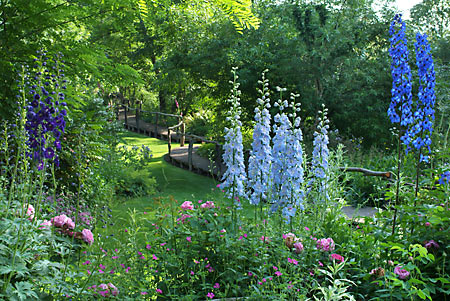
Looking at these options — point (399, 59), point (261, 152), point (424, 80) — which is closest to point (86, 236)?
point (261, 152)

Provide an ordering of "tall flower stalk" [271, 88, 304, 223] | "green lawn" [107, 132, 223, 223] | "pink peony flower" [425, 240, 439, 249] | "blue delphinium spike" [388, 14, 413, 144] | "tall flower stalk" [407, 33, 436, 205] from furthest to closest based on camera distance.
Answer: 1. "green lawn" [107, 132, 223, 223]
2. "tall flower stalk" [407, 33, 436, 205]
3. "blue delphinium spike" [388, 14, 413, 144]
4. "tall flower stalk" [271, 88, 304, 223]
5. "pink peony flower" [425, 240, 439, 249]

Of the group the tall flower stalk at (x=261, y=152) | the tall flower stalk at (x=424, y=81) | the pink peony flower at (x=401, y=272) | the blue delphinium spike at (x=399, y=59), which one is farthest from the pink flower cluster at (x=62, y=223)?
the tall flower stalk at (x=424, y=81)

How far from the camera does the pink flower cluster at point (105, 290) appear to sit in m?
2.79

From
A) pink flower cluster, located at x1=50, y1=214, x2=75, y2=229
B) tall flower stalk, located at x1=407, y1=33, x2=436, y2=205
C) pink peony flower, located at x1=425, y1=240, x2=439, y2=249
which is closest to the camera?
pink flower cluster, located at x1=50, y1=214, x2=75, y2=229

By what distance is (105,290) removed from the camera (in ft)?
9.26

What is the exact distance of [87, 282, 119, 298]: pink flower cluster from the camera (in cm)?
279

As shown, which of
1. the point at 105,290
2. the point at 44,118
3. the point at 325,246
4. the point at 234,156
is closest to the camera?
the point at 44,118

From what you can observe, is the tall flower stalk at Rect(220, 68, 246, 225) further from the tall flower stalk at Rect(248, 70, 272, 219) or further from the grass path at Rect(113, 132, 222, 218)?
the grass path at Rect(113, 132, 222, 218)

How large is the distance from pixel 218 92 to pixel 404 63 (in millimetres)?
10028

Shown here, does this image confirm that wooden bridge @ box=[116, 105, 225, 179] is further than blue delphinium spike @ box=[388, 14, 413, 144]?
Yes

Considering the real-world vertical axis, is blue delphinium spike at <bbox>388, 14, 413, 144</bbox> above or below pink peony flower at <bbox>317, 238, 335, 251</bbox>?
above

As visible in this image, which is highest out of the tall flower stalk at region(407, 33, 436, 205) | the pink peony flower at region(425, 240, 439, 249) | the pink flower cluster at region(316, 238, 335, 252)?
the tall flower stalk at region(407, 33, 436, 205)

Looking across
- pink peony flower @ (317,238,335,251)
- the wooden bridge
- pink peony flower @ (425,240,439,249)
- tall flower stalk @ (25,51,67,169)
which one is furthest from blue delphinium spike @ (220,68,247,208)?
the wooden bridge

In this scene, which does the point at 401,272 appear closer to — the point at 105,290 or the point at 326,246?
the point at 326,246
